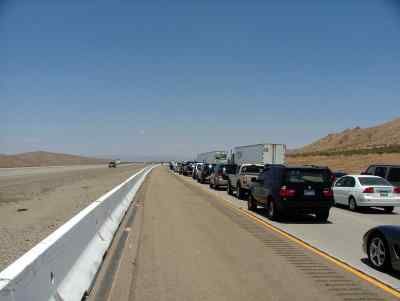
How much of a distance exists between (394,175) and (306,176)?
23.6 feet

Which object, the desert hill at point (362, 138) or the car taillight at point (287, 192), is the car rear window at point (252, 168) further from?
the desert hill at point (362, 138)

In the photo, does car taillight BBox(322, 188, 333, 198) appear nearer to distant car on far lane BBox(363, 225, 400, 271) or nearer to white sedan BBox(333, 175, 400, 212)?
white sedan BBox(333, 175, 400, 212)

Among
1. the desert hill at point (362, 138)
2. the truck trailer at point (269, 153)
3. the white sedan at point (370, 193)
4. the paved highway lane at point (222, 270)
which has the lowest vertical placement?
the paved highway lane at point (222, 270)

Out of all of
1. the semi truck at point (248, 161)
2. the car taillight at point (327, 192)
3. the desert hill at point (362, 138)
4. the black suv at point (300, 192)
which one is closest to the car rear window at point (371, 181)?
the black suv at point (300, 192)

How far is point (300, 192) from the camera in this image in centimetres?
1622

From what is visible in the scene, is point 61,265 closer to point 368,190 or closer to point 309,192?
point 309,192

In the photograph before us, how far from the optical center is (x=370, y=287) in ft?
24.3

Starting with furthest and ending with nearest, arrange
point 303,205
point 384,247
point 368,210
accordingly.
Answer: point 368,210
point 303,205
point 384,247

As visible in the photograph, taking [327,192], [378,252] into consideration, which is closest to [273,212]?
[327,192]

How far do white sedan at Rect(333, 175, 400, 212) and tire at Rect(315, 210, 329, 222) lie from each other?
3455mm

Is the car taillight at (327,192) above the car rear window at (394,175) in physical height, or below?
below

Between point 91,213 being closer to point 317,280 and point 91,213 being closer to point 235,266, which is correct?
point 235,266

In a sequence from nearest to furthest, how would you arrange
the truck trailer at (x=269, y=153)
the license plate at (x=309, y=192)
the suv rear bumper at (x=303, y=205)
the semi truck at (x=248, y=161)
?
the suv rear bumper at (x=303, y=205)
the license plate at (x=309, y=192)
the semi truck at (x=248, y=161)
the truck trailer at (x=269, y=153)

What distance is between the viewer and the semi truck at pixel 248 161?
1023 inches
